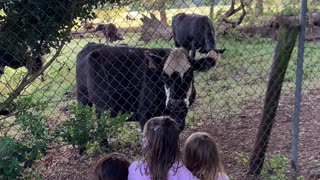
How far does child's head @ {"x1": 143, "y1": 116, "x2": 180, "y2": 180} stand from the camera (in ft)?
11.4

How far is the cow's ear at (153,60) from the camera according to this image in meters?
6.29

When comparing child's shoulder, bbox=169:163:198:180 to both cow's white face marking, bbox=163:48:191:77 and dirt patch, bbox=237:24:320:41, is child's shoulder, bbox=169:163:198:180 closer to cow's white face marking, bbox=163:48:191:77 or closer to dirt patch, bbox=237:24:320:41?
cow's white face marking, bbox=163:48:191:77

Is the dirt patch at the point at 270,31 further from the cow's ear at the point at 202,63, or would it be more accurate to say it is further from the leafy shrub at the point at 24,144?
the leafy shrub at the point at 24,144

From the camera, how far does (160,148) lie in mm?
3473

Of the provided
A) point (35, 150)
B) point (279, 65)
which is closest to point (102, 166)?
point (35, 150)

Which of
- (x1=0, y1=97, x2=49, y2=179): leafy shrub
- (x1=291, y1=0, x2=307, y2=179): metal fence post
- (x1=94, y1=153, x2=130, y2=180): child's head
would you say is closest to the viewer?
(x1=94, y1=153, x2=130, y2=180): child's head

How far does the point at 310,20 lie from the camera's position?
17.0m

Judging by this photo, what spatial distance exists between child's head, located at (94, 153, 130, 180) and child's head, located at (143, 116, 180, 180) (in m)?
0.16

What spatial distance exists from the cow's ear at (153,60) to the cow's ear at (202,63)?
1.36 ft

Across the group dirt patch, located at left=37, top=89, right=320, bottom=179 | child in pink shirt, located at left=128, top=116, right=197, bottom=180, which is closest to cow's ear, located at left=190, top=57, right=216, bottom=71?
dirt patch, located at left=37, top=89, right=320, bottom=179

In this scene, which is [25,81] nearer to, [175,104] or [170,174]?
[170,174]

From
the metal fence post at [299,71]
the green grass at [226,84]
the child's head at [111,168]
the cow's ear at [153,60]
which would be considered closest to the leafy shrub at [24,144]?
the child's head at [111,168]

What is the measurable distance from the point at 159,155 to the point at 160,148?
2.0 inches

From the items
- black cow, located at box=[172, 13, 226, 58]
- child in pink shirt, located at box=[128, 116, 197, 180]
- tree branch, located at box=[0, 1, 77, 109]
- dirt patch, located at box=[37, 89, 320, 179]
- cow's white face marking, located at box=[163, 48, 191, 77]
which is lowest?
dirt patch, located at box=[37, 89, 320, 179]
